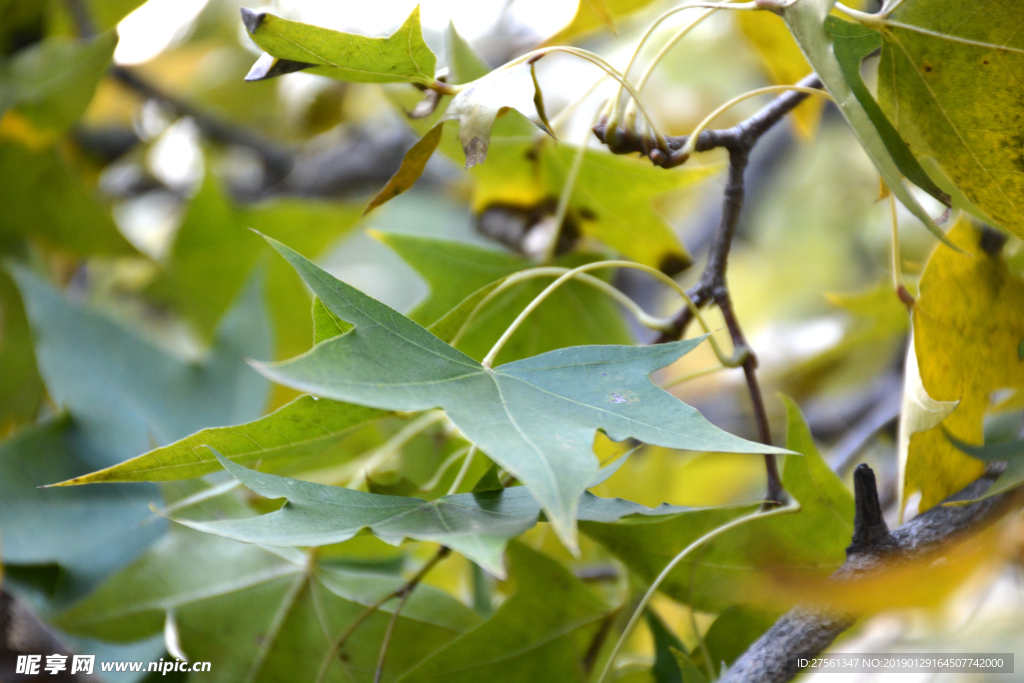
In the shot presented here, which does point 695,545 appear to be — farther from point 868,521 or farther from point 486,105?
point 486,105

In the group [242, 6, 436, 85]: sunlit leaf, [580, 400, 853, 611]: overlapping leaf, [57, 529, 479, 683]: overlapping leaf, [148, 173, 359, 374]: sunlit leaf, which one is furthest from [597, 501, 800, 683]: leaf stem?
[148, 173, 359, 374]: sunlit leaf

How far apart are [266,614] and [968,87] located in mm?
446

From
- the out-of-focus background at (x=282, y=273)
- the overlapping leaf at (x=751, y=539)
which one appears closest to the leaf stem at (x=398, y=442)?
the out-of-focus background at (x=282, y=273)

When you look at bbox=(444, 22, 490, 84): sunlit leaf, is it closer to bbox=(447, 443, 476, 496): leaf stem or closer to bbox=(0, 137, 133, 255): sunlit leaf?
bbox=(447, 443, 476, 496): leaf stem

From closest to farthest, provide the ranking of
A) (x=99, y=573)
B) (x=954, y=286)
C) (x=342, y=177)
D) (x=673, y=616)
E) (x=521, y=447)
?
1. (x=521, y=447)
2. (x=954, y=286)
3. (x=99, y=573)
4. (x=673, y=616)
5. (x=342, y=177)

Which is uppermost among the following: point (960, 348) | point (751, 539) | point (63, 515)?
point (960, 348)

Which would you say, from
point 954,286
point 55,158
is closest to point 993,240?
point 954,286

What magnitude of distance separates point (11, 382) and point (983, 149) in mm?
721

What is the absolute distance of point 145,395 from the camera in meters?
0.56

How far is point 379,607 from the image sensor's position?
38 cm

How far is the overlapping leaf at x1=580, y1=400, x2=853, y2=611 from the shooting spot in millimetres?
352

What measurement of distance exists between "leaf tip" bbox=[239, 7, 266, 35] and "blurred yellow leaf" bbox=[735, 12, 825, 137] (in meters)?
0.36

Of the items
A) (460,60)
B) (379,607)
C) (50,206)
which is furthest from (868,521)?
(50,206)

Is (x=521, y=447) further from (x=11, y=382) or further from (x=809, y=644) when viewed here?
(x=11, y=382)
